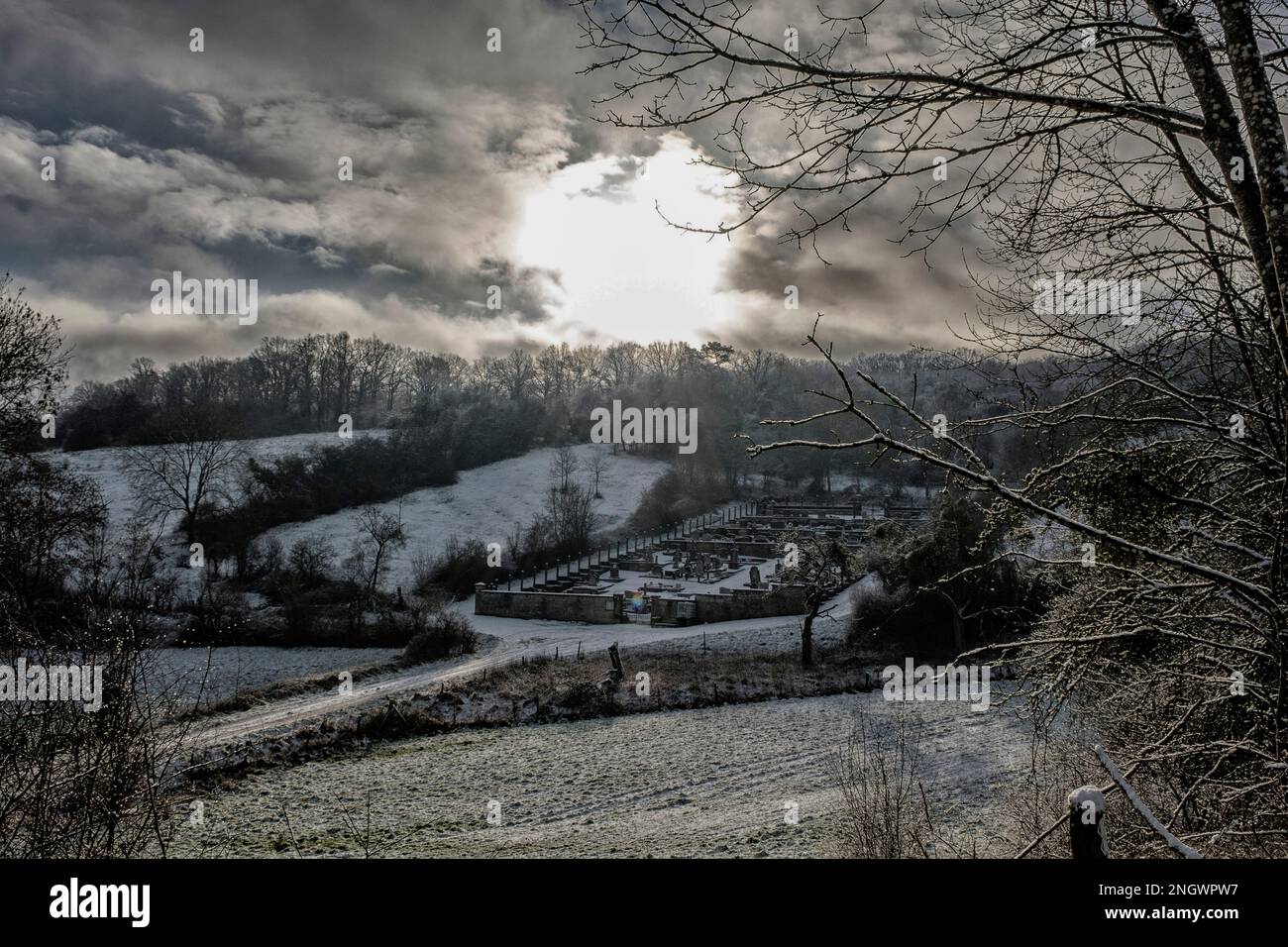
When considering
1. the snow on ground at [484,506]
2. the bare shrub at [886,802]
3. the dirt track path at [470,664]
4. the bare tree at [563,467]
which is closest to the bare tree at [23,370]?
the dirt track path at [470,664]

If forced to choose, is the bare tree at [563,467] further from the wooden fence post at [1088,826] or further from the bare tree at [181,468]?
the wooden fence post at [1088,826]

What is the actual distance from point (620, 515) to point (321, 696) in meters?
27.5

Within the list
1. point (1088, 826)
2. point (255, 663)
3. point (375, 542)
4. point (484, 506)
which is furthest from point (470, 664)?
point (484, 506)

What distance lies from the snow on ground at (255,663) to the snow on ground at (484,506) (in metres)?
8.47

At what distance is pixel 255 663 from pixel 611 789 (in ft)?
51.8

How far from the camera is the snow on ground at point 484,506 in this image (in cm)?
3603

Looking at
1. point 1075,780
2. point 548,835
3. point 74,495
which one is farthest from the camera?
point 74,495

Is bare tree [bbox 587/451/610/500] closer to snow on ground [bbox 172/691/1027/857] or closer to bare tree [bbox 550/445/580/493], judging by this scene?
bare tree [bbox 550/445/580/493]

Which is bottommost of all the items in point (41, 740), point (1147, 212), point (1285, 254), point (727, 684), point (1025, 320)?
point (727, 684)

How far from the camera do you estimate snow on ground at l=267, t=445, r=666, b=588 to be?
3603cm
